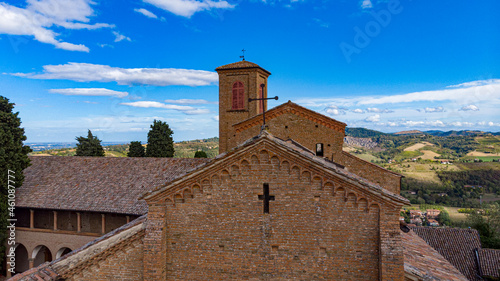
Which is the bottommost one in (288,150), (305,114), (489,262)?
(489,262)

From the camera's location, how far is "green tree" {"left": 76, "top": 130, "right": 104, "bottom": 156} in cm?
3866

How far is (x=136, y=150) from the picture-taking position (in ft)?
130

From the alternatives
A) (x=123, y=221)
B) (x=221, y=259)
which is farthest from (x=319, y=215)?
(x=123, y=221)

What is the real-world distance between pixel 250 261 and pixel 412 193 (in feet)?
300

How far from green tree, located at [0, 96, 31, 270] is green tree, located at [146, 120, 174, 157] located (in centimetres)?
1628

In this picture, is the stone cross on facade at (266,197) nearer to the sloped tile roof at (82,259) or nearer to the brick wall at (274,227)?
the brick wall at (274,227)

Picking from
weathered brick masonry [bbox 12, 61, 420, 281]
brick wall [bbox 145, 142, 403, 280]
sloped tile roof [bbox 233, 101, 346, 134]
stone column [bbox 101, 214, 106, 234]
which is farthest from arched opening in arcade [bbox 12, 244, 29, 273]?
brick wall [bbox 145, 142, 403, 280]

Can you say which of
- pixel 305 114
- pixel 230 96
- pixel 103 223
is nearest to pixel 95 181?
pixel 103 223

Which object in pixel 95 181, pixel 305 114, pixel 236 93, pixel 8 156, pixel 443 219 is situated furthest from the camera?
pixel 443 219

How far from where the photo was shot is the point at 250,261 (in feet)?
28.5

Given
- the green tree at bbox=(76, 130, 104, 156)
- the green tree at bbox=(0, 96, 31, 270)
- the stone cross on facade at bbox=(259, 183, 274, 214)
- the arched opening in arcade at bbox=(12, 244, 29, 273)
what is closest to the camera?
the stone cross on facade at bbox=(259, 183, 274, 214)

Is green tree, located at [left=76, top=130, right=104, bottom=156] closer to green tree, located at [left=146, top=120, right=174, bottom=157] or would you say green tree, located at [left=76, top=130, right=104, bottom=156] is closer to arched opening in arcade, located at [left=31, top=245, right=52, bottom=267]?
green tree, located at [left=146, top=120, right=174, bottom=157]

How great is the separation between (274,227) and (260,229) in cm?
40

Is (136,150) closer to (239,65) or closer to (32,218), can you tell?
(32,218)
